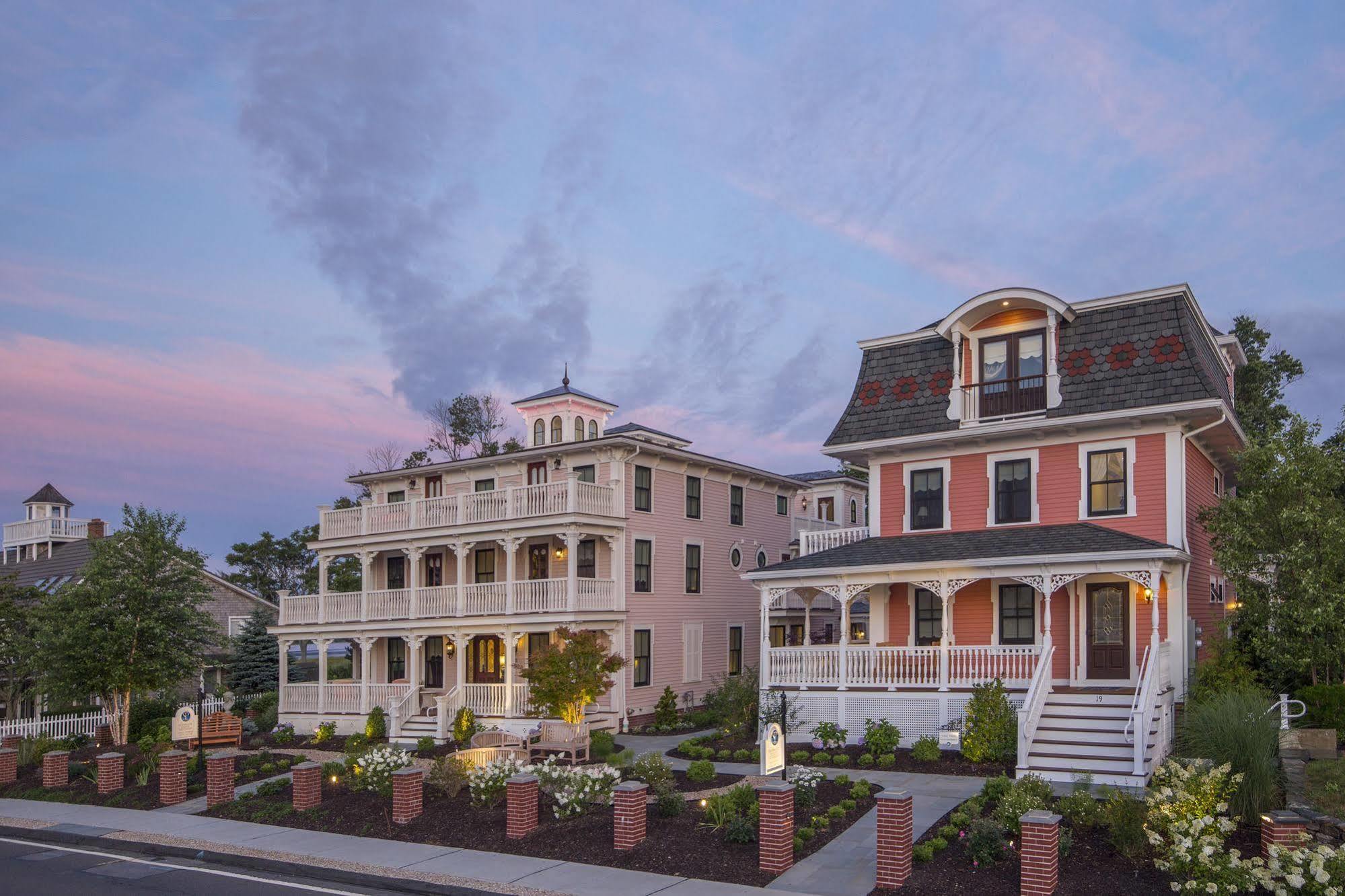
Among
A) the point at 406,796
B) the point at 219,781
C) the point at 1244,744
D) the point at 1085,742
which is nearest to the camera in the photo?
the point at 1244,744

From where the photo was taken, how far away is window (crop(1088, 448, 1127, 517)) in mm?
22500

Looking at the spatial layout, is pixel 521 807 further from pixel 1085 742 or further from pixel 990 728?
pixel 1085 742

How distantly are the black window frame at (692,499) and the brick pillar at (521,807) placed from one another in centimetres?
1779

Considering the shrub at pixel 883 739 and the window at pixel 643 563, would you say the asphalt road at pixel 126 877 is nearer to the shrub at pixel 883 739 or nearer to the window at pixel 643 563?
the shrub at pixel 883 739

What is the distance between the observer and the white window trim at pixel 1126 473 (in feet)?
73.1

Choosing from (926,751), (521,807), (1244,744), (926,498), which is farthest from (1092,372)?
(521,807)

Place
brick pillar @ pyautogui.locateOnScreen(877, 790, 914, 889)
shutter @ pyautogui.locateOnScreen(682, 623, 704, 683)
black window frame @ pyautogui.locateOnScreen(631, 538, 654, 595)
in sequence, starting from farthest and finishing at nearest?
shutter @ pyautogui.locateOnScreen(682, 623, 704, 683), black window frame @ pyautogui.locateOnScreen(631, 538, 654, 595), brick pillar @ pyautogui.locateOnScreen(877, 790, 914, 889)

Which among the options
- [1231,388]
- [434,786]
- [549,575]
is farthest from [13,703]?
[1231,388]

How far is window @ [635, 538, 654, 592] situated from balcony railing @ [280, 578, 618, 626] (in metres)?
1.53

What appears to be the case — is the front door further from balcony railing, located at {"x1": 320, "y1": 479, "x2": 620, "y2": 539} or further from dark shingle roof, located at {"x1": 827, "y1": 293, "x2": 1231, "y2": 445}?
balcony railing, located at {"x1": 320, "y1": 479, "x2": 620, "y2": 539}

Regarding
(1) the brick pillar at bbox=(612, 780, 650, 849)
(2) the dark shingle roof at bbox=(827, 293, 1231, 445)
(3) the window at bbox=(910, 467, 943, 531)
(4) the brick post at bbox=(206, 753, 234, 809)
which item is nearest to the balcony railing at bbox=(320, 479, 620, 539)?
(2) the dark shingle roof at bbox=(827, 293, 1231, 445)

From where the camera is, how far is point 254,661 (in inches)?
1629

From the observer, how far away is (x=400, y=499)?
36562mm

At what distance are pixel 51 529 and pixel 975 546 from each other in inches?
1682
